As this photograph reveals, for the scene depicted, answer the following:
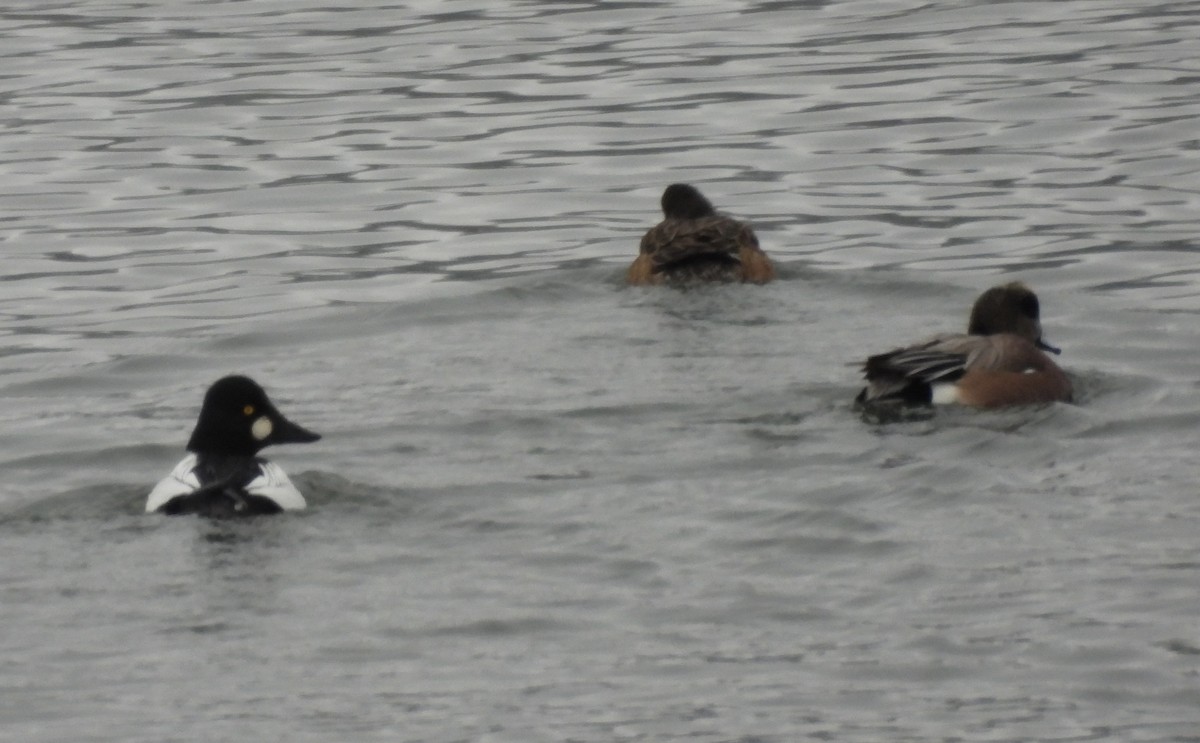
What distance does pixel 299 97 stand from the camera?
2269 cm

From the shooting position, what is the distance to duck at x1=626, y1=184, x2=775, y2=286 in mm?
15734

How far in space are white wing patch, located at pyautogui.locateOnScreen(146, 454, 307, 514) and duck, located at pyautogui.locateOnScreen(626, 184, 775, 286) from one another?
5.08 metres

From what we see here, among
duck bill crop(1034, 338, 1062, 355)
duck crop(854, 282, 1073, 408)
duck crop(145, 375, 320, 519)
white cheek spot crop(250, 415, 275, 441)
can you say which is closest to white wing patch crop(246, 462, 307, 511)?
duck crop(145, 375, 320, 519)

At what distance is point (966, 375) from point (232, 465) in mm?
3847

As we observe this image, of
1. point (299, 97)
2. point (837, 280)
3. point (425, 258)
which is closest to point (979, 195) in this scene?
point (837, 280)

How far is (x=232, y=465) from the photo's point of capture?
11.3 meters

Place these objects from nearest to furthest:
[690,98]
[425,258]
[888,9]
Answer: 1. [425,258]
2. [690,98]
3. [888,9]

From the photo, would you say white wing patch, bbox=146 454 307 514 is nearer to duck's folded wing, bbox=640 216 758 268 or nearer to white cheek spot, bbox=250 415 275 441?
white cheek spot, bbox=250 415 275 441

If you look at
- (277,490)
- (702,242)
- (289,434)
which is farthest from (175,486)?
(702,242)

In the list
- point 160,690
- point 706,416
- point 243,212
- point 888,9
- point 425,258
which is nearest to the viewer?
point 160,690

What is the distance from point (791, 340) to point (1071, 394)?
1925mm

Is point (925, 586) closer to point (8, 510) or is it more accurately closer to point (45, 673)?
point (45, 673)

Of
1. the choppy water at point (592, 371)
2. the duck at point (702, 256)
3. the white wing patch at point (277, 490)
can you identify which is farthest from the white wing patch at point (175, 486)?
the duck at point (702, 256)

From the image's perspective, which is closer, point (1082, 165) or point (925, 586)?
point (925, 586)
